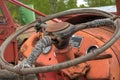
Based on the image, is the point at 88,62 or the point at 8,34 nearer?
the point at 88,62

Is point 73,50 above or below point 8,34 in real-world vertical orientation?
above

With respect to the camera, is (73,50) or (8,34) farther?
(8,34)

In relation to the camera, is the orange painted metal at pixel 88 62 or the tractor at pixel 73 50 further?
the orange painted metal at pixel 88 62

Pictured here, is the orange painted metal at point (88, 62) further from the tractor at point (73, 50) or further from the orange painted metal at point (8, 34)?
the orange painted metal at point (8, 34)

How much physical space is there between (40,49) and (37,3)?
28282 millimetres

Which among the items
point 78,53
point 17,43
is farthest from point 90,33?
point 17,43

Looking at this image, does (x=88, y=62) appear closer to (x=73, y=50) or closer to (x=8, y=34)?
(x=73, y=50)

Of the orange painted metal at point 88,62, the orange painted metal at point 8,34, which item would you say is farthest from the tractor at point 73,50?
the orange painted metal at point 8,34

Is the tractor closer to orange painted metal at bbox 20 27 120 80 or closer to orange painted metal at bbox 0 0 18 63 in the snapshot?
orange painted metal at bbox 20 27 120 80

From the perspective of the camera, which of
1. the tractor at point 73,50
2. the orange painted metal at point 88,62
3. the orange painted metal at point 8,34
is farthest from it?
the orange painted metal at point 8,34

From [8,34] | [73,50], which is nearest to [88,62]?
[73,50]

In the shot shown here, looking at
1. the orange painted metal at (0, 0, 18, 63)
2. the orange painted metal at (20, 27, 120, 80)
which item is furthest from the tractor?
the orange painted metal at (0, 0, 18, 63)

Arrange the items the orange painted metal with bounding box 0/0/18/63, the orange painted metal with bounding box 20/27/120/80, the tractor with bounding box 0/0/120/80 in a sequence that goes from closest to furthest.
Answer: the tractor with bounding box 0/0/120/80, the orange painted metal with bounding box 20/27/120/80, the orange painted metal with bounding box 0/0/18/63

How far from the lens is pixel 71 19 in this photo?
342 cm
